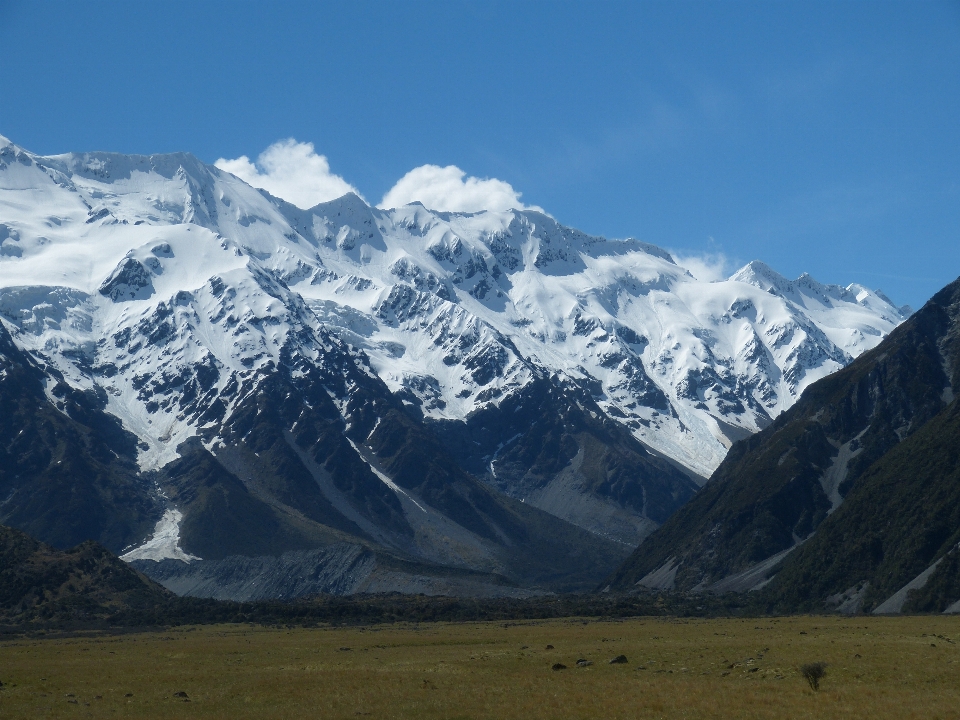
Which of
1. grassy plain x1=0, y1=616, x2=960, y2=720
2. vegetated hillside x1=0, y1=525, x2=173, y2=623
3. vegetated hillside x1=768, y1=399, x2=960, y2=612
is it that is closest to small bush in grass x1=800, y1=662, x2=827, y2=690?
grassy plain x1=0, y1=616, x2=960, y2=720

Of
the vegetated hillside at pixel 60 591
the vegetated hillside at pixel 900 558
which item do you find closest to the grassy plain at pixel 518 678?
the vegetated hillside at pixel 900 558

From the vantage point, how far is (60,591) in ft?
616

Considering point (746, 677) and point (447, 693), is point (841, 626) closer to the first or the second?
point (746, 677)

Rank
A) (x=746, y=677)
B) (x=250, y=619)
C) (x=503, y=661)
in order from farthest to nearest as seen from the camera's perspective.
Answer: (x=250, y=619) < (x=503, y=661) < (x=746, y=677)

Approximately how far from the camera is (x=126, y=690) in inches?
2940

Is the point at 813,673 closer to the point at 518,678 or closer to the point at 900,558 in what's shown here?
the point at 518,678

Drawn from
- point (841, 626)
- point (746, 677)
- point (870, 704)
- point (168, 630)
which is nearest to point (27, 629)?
point (168, 630)

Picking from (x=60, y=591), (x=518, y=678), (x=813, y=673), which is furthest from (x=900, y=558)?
(x=60, y=591)

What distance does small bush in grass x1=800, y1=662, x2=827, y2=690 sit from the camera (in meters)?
63.3

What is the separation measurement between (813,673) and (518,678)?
18.5m

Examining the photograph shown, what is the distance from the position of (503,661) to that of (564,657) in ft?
15.8

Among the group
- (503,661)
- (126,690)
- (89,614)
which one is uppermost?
(503,661)

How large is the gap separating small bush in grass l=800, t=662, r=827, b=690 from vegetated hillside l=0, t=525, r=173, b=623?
134167 millimetres

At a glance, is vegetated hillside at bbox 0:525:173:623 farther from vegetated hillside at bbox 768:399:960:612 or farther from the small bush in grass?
the small bush in grass
